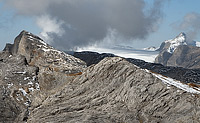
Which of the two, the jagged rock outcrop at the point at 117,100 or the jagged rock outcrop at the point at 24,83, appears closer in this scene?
the jagged rock outcrop at the point at 117,100

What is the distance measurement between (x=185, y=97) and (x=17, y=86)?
98.4 ft

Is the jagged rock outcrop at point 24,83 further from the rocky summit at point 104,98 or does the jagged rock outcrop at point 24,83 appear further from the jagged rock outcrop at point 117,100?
the jagged rock outcrop at point 117,100

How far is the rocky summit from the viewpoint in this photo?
31.4 meters

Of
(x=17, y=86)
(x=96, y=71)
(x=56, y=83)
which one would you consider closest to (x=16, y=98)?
(x=17, y=86)

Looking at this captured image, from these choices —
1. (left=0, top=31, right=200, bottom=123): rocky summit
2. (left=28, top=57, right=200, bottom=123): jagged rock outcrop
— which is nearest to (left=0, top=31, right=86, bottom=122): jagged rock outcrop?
(left=0, top=31, right=200, bottom=123): rocky summit

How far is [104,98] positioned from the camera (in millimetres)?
34656

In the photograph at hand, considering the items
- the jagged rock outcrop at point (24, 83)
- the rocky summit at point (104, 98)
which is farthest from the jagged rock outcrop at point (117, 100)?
the jagged rock outcrop at point (24, 83)

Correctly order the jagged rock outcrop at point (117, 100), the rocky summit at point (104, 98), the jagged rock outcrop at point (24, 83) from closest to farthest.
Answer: the jagged rock outcrop at point (117, 100) → the rocky summit at point (104, 98) → the jagged rock outcrop at point (24, 83)

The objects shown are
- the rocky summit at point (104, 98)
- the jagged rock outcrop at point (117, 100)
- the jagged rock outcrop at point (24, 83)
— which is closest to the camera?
the jagged rock outcrop at point (117, 100)

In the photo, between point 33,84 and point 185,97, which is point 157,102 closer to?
point 185,97

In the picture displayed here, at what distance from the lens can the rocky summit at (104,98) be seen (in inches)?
1238

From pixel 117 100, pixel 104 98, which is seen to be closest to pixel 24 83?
pixel 104 98

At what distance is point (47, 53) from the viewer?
67.9m

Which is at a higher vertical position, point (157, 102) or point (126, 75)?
point (126, 75)
